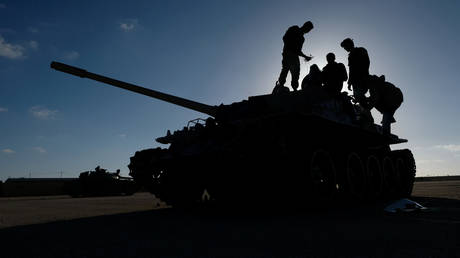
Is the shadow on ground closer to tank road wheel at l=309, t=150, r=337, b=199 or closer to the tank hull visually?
the tank hull

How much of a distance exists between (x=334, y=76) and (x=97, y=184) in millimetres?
16537

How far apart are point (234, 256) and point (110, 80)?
7.88m

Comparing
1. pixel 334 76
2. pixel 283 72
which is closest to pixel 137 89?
pixel 283 72

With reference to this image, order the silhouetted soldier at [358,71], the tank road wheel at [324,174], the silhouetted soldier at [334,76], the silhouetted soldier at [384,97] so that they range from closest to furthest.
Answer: the tank road wheel at [324,174] → the silhouetted soldier at [334,76] → the silhouetted soldier at [358,71] → the silhouetted soldier at [384,97]

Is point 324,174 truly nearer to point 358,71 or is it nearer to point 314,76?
point 314,76

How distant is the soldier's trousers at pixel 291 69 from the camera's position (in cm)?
959

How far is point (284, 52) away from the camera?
977 centimetres

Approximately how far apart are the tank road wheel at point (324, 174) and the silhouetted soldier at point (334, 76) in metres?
2.01

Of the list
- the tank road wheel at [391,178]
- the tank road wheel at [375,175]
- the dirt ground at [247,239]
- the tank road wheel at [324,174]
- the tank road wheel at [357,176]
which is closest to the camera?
the dirt ground at [247,239]

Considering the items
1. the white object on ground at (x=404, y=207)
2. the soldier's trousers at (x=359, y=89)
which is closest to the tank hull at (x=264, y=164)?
the soldier's trousers at (x=359, y=89)

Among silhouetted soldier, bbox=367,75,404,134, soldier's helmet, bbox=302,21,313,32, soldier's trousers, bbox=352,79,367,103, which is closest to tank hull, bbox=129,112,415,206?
soldier's trousers, bbox=352,79,367,103

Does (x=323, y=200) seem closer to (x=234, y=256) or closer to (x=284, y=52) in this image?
(x=284, y=52)

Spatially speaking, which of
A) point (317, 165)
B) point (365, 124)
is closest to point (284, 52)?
point (365, 124)

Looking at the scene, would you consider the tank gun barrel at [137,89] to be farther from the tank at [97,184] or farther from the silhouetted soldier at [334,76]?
the tank at [97,184]
